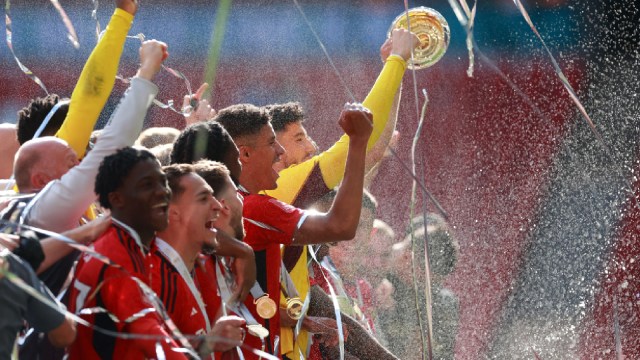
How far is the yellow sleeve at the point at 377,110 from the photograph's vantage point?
494cm

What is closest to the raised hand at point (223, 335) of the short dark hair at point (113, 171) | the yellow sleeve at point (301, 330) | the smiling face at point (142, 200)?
the smiling face at point (142, 200)

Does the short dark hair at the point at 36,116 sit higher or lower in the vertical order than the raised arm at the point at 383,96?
lower

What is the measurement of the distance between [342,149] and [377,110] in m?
0.22

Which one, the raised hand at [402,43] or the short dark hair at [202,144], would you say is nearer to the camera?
the short dark hair at [202,144]

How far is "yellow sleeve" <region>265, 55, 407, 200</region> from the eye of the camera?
495 centimetres

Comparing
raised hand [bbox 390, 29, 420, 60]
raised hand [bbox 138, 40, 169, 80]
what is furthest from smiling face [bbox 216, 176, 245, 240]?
raised hand [bbox 390, 29, 420, 60]

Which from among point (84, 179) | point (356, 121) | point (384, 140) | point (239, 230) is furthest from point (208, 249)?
point (384, 140)

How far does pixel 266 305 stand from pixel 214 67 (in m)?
4.38

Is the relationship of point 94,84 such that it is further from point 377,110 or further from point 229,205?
point 377,110

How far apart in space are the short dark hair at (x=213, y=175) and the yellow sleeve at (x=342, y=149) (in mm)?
873

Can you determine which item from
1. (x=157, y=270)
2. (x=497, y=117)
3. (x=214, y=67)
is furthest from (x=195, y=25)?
(x=157, y=270)

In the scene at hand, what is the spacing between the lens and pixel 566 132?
8.34 metres

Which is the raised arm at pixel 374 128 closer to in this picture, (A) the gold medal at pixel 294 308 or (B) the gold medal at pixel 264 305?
(A) the gold medal at pixel 294 308

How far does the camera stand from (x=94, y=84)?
3.89m
